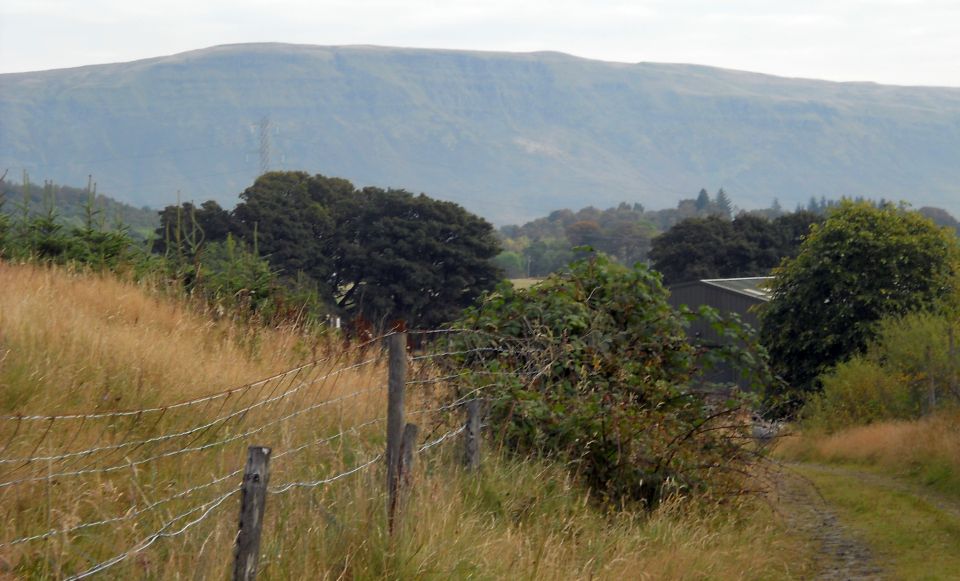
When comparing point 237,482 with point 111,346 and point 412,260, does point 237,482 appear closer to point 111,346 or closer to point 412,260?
point 111,346

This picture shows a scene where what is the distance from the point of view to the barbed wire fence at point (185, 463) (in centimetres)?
408

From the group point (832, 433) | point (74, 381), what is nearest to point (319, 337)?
point (74, 381)

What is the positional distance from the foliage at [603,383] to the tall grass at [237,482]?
0.33 metres

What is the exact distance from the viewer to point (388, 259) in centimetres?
5466

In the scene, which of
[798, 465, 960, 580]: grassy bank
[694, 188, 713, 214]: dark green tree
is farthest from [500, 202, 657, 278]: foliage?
[798, 465, 960, 580]: grassy bank

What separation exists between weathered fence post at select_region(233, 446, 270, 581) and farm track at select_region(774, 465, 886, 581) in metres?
6.29

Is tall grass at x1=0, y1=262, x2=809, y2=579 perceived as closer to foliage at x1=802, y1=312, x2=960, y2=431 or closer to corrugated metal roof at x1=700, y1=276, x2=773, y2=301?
foliage at x1=802, y1=312, x2=960, y2=431

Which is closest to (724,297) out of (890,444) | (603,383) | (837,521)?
(890,444)

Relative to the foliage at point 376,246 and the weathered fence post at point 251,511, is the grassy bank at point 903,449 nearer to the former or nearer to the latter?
the weathered fence post at point 251,511

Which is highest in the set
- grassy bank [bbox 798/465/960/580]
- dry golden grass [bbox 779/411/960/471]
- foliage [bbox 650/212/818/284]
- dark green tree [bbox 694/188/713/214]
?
dark green tree [bbox 694/188/713/214]

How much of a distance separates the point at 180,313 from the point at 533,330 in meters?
3.32

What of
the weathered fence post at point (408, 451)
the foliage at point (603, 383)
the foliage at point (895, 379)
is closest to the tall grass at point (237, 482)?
the weathered fence post at point (408, 451)

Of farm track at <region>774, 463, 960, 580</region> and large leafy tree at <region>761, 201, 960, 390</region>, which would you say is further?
large leafy tree at <region>761, 201, 960, 390</region>

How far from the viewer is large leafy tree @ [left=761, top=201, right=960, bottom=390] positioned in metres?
38.3
